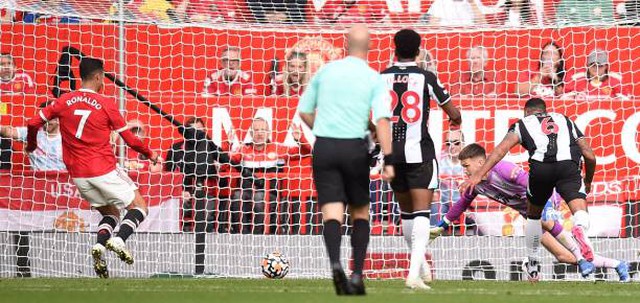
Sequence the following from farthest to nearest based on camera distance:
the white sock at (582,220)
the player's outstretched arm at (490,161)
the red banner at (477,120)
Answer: the red banner at (477,120)
the white sock at (582,220)
the player's outstretched arm at (490,161)

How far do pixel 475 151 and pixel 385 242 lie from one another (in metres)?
2.14

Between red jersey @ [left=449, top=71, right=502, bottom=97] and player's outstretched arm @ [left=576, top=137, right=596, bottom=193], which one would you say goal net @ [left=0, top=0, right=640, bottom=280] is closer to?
red jersey @ [left=449, top=71, right=502, bottom=97]

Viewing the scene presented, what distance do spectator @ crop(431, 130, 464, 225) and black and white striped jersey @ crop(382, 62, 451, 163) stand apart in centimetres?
522

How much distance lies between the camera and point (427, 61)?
55.6 feet

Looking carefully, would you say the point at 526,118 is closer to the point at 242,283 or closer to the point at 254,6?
the point at 242,283

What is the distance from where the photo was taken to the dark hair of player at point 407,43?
10195mm

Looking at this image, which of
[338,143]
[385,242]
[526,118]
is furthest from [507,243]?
[338,143]

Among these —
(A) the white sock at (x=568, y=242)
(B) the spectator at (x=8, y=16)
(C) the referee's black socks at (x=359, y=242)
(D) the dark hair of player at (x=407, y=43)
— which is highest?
(B) the spectator at (x=8, y=16)

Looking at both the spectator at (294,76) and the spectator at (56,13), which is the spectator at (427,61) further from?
the spectator at (56,13)

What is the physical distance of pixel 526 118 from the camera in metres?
11.8

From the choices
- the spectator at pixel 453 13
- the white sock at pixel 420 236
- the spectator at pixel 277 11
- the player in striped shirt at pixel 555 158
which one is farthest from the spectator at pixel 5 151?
the white sock at pixel 420 236

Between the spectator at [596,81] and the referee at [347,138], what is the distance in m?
8.17

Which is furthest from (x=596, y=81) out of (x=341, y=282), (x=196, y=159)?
(x=341, y=282)

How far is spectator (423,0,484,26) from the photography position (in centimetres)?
1620
